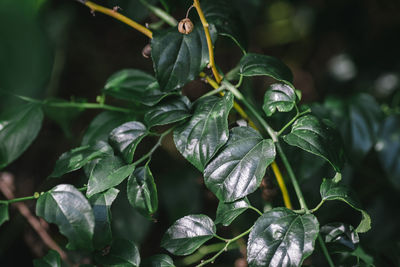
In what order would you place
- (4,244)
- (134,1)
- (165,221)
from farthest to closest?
(165,221), (4,244), (134,1)

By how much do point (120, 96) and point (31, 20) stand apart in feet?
1.92

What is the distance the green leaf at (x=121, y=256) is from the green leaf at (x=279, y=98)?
1.17 ft

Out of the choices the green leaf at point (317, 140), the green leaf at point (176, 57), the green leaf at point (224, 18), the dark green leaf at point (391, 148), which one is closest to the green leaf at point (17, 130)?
the green leaf at point (176, 57)

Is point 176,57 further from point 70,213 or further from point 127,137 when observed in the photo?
point 70,213

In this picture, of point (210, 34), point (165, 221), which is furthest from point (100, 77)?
point (210, 34)

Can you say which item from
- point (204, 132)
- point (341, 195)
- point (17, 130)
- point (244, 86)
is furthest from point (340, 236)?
point (17, 130)

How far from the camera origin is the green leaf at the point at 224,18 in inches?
31.5

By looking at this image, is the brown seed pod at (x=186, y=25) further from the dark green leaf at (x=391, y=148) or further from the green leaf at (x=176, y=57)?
the dark green leaf at (x=391, y=148)

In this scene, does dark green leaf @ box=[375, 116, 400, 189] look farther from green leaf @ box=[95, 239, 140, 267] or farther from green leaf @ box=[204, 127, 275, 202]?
green leaf @ box=[95, 239, 140, 267]

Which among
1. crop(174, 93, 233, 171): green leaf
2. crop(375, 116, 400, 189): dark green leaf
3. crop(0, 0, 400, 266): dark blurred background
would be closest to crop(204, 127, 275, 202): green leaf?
crop(174, 93, 233, 171): green leaf

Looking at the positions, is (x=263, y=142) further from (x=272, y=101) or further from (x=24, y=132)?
(x=24, y=132)

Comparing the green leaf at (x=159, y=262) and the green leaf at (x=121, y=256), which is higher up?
the green leaf at (x=121, y=256)

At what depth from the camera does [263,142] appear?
Result: 68 cm

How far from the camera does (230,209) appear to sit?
2.32 feet
